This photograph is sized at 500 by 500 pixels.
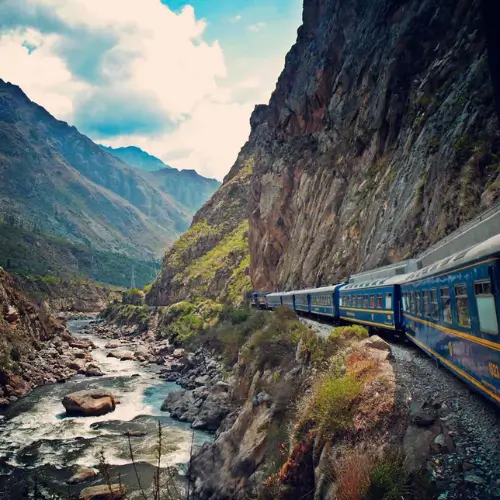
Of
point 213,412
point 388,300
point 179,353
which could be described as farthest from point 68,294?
point 388,300

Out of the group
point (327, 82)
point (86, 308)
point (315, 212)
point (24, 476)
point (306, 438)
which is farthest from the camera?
point (86, 308)

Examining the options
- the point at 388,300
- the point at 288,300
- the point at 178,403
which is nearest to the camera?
the point at 388,300

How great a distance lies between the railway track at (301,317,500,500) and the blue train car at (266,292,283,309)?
32.1m

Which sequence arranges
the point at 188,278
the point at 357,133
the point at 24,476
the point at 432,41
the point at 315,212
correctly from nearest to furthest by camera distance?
the point at 24,476 → the point at 432,41 → the point at 357,133 → the point at 315,212 → the point at 188,278

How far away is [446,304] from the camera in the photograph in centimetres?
1071

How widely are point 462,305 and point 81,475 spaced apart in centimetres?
1912

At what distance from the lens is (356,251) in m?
37.2

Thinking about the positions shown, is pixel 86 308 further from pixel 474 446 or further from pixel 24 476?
pixel 474 446

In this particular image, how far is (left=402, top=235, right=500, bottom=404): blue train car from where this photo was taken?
7.48 m

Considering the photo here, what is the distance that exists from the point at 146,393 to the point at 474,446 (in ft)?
110

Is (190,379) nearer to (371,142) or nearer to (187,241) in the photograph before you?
(371,142)

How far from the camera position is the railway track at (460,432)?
261 inches

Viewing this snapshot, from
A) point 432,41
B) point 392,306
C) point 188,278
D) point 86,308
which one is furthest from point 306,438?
point 86,308

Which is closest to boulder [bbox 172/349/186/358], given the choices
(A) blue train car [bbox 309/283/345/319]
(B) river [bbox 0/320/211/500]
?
(B) river [bbox 0/320/211/500]
